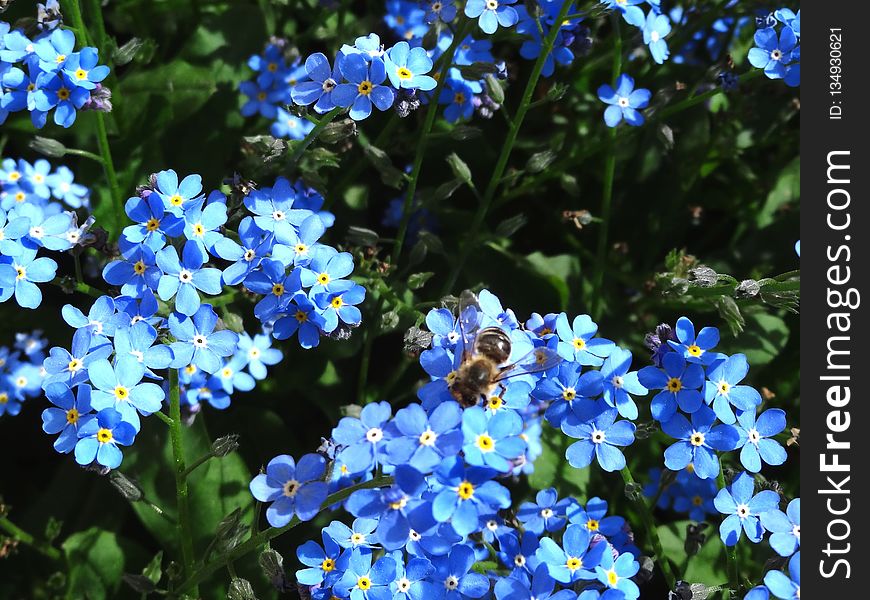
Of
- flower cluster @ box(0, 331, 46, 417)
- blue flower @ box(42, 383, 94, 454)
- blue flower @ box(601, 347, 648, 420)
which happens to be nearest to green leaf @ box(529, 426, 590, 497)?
blue flower @ box(601, 347, 648, 420)

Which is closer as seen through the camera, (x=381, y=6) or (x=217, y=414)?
(x=217, y=414)

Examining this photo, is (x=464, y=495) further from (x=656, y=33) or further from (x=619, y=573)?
(x=656, y=33)

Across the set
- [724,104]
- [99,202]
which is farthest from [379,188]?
[724,104]

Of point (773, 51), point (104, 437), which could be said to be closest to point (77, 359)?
point (104, 437)

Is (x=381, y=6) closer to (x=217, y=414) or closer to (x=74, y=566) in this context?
(x=217, y=414)

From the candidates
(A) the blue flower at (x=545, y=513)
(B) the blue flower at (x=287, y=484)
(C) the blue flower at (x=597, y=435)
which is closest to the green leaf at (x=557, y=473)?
(A) the blue flower at (x=545, y=513)

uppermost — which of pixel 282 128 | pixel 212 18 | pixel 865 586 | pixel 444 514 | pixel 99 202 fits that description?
pixel 212 18

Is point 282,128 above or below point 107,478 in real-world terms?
above

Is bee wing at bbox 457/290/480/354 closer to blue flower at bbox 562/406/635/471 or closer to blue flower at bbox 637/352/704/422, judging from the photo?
blue flower at bbox 562/406/635/471
